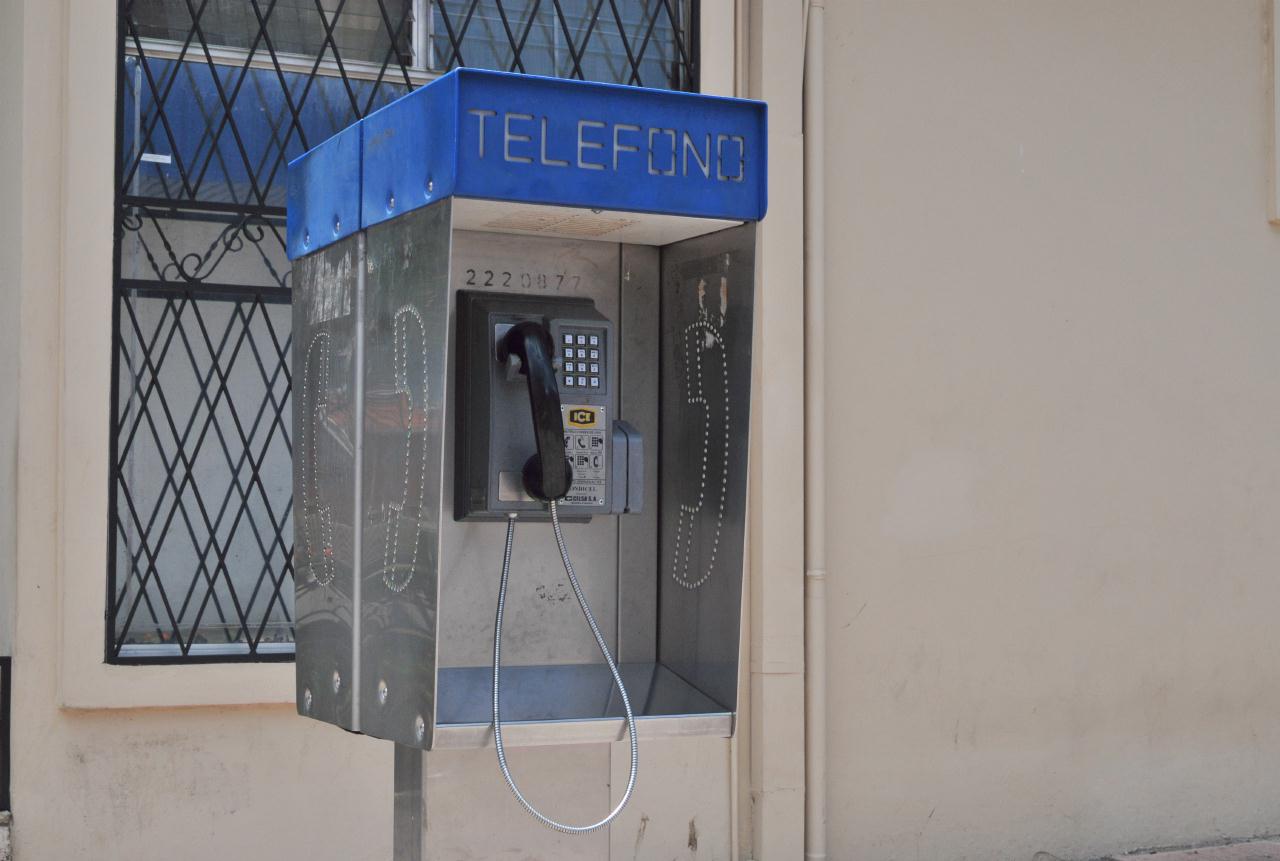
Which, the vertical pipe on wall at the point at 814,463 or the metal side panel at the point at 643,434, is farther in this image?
the vertical pipe on wall at the point at 814,463

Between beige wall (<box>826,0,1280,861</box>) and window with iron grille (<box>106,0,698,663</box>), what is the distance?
167cm

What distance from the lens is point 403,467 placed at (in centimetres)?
282

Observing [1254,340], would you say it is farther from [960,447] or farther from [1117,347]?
[960,447]

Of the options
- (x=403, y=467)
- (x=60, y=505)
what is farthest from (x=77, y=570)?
(x=403, y=467)

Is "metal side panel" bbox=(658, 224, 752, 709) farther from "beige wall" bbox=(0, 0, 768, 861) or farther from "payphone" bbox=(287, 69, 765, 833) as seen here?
"beige wall" bbox=(0, 0, 768, 861)

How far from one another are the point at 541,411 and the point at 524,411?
12 centimetres

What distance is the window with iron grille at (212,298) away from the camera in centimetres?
438

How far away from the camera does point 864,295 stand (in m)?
5.02

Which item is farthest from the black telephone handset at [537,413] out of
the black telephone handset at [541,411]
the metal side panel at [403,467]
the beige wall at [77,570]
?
the beige wall at [77,570]

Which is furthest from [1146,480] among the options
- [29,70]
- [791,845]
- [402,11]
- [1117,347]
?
[29,70]

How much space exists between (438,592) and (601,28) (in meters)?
2.68

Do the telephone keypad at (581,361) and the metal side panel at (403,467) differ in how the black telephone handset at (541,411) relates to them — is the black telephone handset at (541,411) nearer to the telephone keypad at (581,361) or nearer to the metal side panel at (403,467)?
the telephone keypad at (581,361)

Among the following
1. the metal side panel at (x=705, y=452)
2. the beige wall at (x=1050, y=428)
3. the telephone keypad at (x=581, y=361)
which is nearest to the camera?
the telephone keypad at (x=581, y=361)

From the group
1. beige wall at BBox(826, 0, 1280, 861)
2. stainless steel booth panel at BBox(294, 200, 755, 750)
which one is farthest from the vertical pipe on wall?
stainless steel booth panel at BBox(294, 200, 755, 750)
